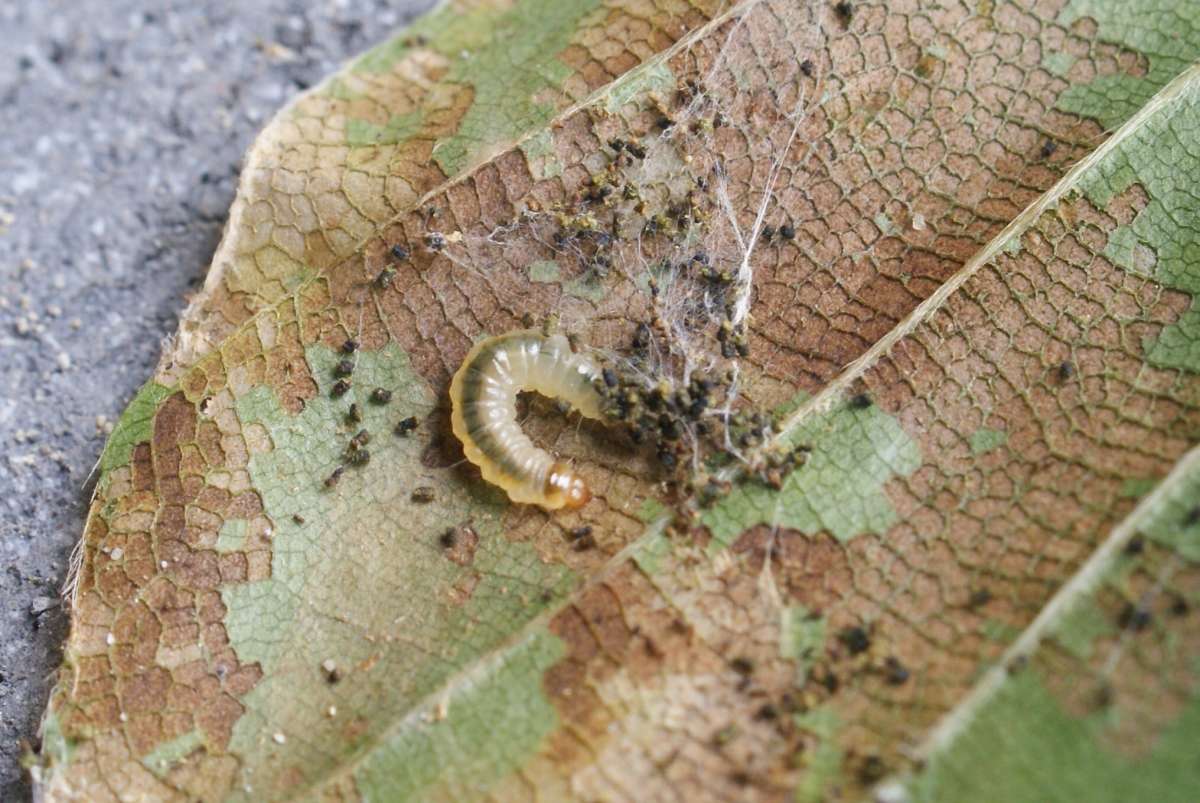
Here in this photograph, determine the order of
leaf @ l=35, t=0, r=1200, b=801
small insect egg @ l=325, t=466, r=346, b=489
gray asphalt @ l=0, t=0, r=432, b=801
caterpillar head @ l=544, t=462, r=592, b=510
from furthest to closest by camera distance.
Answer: gray asphalt @ l=0, t=0, r=432, b=801 → small insect egg @ l=325, t=466, r=346, b=489 → caterpillar head @ l=544, t=462, r=592, b=510 → leaf @ l=35, t=0, r=1200, b=801

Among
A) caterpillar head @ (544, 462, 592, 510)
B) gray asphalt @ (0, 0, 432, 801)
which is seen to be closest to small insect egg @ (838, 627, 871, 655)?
caterpillar head @ (544, 462, 592, 510)

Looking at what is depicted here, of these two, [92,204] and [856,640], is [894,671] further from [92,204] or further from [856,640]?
[92,204]

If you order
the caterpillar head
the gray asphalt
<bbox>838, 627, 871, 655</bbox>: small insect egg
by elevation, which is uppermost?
<bbox>838, 627, 871, 655</bbox>: small insect egg

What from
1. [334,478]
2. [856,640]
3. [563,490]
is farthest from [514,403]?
[856,640]

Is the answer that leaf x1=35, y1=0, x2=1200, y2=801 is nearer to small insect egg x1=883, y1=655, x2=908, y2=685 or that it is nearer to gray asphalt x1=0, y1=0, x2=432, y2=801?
small insect egg x1=883, y1=655, x2=908, y2=685

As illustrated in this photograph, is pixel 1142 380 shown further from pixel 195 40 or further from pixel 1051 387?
pixel 195 40

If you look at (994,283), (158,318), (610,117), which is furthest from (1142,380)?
(158,318)

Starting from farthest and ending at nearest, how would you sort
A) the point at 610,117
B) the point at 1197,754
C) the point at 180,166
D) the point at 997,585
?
the point at 180,166
the point at 610,117
the point at 997,585
the point at 1197,754
